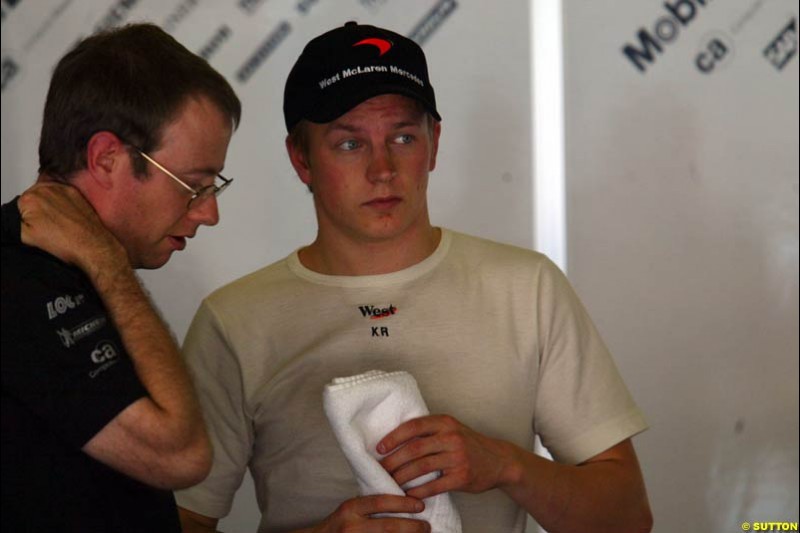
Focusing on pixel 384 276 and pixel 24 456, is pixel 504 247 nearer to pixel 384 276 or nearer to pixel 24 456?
pixel 384 276

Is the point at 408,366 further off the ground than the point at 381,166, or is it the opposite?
the point at 381,166

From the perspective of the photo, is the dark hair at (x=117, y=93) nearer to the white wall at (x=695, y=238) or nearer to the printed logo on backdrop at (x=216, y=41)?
the printed logo on backdrop at (x=216, y=41)

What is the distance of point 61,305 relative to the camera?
111cm

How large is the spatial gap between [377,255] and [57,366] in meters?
0.61

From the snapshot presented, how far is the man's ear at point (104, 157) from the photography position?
1235 mm

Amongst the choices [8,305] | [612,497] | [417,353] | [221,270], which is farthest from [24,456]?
[221,270]

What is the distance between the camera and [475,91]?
237 cm

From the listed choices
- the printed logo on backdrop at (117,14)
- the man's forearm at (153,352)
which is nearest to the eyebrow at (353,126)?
the man's forearm at (153,352)

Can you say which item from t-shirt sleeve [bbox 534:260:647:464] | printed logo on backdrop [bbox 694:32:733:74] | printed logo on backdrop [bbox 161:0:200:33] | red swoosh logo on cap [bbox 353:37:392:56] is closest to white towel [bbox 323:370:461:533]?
t-shirt sleeve [bbox 534:260:647:464]

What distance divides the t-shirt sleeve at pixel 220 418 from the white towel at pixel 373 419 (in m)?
0.30

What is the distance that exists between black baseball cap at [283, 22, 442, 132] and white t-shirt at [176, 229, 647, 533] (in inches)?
9.7

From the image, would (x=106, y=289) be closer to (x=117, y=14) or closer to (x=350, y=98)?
(x=350, y=98)

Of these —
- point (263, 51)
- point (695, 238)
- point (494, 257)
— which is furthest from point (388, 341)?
point (695, 238)

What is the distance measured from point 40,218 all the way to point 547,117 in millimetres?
1444
